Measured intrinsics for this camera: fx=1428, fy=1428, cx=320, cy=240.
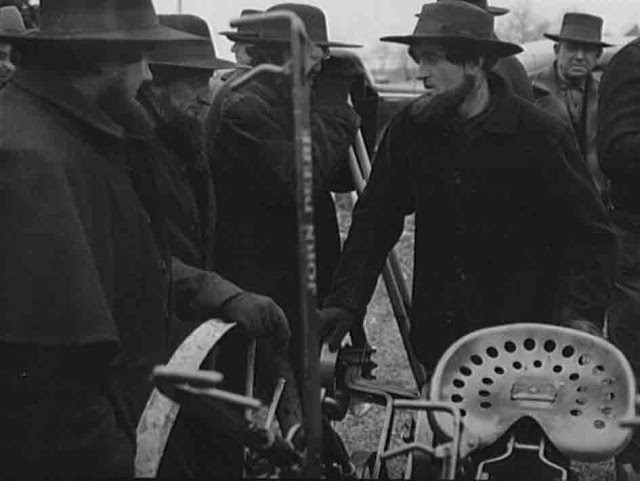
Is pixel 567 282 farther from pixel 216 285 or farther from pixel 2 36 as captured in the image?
pixel 2 36

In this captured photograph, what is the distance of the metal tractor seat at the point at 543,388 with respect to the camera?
11.9 feet

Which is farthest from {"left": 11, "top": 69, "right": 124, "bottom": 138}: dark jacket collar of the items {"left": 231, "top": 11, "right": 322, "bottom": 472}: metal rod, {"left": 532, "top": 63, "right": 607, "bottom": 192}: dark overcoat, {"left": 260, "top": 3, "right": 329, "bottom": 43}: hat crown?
{"left": 532, "top": 63, "right": 607, "bottom": 192}: dark overcoat

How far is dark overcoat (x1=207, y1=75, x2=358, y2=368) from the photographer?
17.5 feet

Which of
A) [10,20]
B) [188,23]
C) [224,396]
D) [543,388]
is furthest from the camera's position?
[10,20]

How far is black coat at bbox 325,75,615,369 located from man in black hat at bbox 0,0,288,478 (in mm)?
1003

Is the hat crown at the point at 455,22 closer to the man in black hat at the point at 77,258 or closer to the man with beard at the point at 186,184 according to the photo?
the man with beard at the point at 186,184

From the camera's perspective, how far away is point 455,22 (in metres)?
5.05

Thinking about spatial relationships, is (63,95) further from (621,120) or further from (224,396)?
(621,120)

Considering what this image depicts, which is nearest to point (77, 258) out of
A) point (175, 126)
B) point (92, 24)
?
point (92, 24)

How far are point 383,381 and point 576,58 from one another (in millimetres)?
3885

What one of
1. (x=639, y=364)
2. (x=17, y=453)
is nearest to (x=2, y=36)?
(x=17, y=453)

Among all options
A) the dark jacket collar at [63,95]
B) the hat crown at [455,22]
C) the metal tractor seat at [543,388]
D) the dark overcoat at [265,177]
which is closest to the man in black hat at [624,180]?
the hat crown at [455,22]

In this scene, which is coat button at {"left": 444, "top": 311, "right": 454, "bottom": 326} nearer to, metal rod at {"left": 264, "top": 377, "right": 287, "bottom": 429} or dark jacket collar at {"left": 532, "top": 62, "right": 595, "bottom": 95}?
metal rod at {"left": 264, "top": 377, "right": 287, "bottom": 429}

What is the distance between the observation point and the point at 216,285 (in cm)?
426
